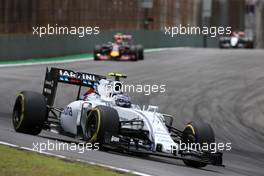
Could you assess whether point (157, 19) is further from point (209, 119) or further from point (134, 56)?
point (209, 119)

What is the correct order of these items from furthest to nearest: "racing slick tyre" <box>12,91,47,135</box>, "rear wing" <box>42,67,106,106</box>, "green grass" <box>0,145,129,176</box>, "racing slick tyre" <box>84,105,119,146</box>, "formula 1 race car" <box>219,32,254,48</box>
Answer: "formula 1 race car" <box>219,32,254,48</box> < "rear wing" <box>42,67,106,106</box> < "racing slick tyre" <box>12,91,47,135</box> < "racing slick tyre" <box>84,105,119,146</box> < "green grass" <box>0,145,129,176</box>

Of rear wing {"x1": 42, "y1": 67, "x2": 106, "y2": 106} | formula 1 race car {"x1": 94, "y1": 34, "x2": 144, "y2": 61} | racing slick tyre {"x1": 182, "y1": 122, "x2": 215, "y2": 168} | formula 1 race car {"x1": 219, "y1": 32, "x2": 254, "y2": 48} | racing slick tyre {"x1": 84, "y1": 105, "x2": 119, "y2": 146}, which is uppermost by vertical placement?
rear wing {"x1": 42, "y1": 67, "x2": 106, "y2": 106}

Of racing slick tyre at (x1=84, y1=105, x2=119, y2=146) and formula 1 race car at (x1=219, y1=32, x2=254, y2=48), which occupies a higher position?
racing slick tyre at (x1=84, y1=105, x2=119, y2=146)

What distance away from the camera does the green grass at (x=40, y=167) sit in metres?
8.53

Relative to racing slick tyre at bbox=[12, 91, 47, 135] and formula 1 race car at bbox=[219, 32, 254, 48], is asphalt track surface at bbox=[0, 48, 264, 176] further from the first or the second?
formula 1 race car at bbox=[219, 32, 254, 48]

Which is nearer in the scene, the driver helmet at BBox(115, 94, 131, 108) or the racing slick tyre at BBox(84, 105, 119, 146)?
the racing slick tyre at BBox(84, 105, 119, 146)

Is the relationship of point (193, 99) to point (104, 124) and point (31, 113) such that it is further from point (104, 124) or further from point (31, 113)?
point (104, 124)

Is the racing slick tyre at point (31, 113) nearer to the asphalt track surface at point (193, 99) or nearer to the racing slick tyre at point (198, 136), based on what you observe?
the asphalt track surface at point (193, 99)

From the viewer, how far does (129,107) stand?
1278 centimetres

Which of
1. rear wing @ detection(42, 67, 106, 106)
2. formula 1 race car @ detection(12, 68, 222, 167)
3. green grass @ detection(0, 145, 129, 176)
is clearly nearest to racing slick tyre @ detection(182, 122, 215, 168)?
formula 1 race car @ detection(12, 68, 222, 167)

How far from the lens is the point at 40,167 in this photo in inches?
350

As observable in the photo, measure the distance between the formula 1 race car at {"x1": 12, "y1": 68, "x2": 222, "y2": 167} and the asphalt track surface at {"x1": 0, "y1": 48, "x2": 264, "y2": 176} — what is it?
0.23 metres

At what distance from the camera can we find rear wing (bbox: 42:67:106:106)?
13.7 m

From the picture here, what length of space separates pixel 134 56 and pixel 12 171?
92.9 ft
